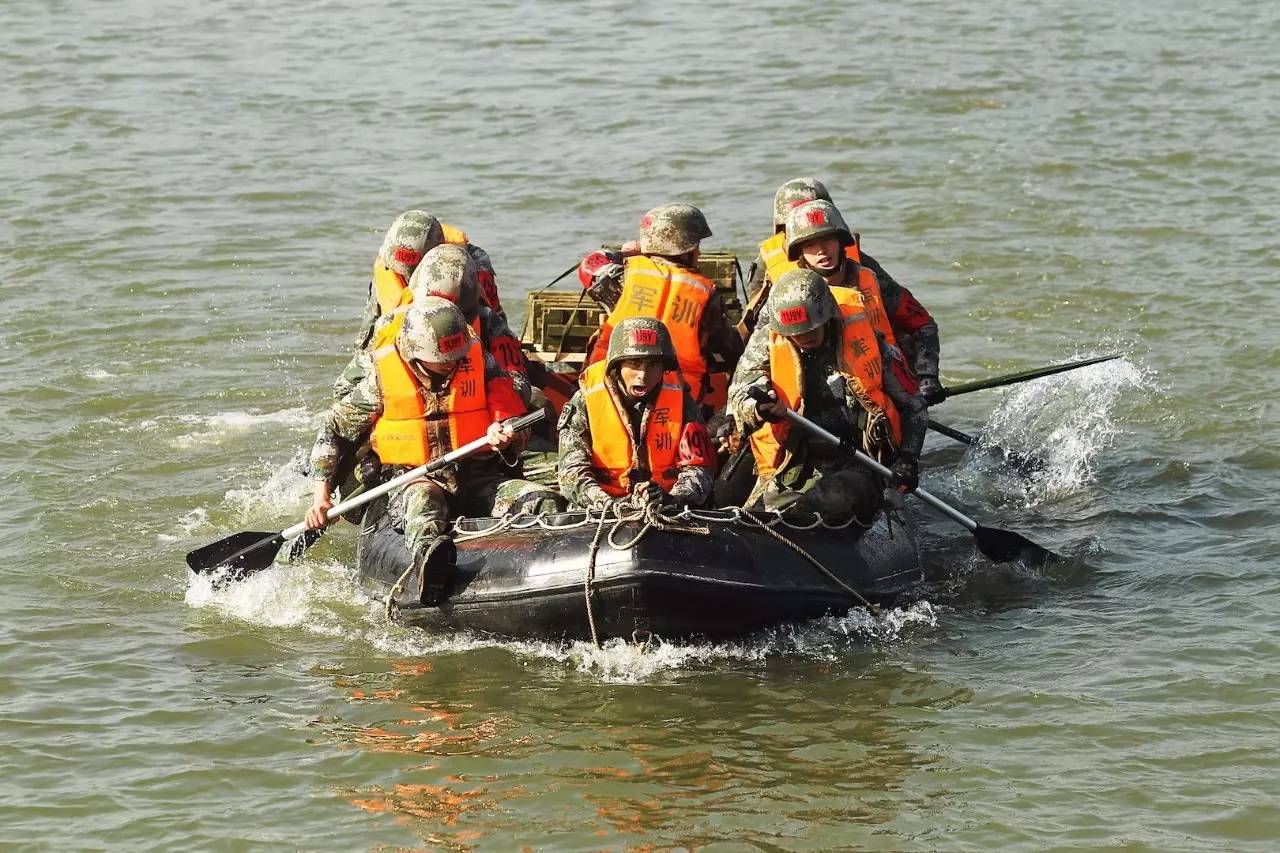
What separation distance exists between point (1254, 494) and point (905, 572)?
3079 mm

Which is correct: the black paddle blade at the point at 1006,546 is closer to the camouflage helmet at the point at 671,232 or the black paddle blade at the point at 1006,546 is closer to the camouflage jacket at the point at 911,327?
the camouflage jacket at the point at 911,327

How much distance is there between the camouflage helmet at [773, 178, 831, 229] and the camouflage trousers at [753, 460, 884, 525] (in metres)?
2.17

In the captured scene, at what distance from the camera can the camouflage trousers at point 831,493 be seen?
30.8 ft

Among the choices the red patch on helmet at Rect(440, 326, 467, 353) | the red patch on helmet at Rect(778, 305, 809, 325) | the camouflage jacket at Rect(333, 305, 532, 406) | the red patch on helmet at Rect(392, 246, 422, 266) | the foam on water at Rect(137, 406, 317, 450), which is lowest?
the foam on water at Rect(137, 406, 317, 450)

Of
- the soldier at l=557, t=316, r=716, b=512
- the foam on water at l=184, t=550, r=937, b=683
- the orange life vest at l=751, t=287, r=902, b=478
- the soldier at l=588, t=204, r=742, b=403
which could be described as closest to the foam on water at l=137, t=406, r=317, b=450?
the foam on water at l=184, t=550, r=937, b=683

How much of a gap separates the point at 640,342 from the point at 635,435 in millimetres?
482

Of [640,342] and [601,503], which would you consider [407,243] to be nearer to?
[640,342]

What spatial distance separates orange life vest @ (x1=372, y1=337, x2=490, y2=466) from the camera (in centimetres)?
959

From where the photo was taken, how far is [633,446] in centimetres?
912

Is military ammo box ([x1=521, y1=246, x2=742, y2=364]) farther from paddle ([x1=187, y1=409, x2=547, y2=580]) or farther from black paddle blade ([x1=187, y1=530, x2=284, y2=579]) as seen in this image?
black paddle blade ([x1=187, y1=530, x2=284, y2=579])

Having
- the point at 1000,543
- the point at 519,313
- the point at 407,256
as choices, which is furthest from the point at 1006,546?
the point at 519,313

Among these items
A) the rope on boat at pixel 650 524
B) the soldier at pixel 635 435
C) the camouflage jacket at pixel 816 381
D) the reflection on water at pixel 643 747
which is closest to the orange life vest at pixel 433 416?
the rope on boat at pixel 650 524

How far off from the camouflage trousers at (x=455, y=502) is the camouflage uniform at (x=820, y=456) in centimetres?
107

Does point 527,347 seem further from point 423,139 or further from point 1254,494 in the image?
point 423,139
